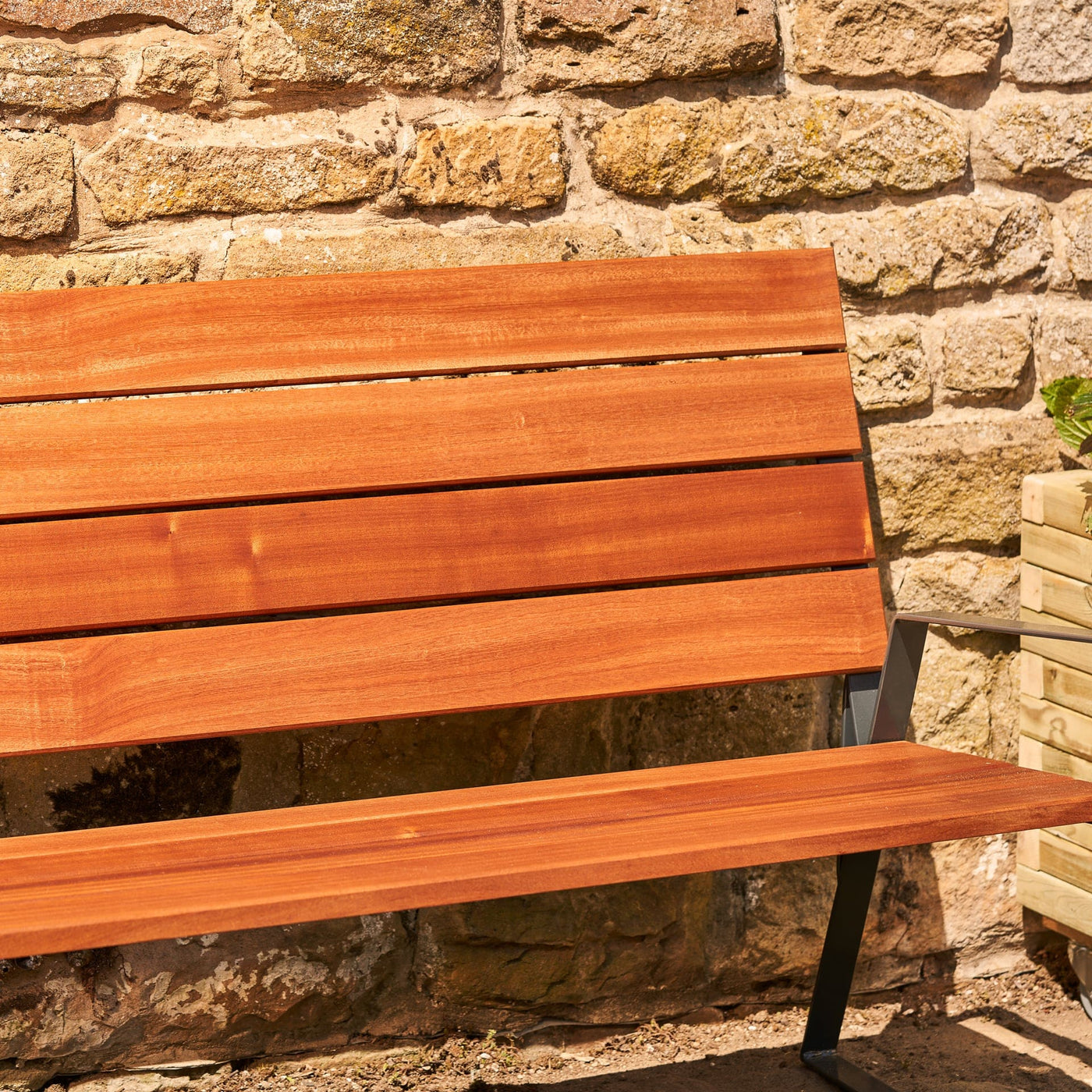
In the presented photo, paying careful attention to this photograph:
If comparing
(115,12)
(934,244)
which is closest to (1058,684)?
(934,244)

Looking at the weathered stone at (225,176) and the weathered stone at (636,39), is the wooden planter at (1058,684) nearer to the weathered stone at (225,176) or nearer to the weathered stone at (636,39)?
the weathered stone at (636,39)

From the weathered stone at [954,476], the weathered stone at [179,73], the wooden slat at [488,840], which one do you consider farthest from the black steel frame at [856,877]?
the weathered stone at [179,73]

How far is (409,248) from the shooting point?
5.82 ft

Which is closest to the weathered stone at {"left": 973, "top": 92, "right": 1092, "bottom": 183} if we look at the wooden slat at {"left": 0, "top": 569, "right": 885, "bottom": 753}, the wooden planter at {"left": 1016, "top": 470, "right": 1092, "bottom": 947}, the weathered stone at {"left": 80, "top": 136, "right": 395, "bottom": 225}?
the wooden planter at {"left": 1016, "top": 470, "right": 1092, "bottom": 947}

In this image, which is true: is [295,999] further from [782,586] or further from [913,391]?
[913,391]

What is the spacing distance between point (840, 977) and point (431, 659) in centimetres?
80

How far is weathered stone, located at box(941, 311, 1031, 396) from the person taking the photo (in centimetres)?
195

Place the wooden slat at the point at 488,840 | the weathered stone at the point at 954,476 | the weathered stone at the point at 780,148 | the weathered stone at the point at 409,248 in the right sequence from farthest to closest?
the weathered stone at the point at 954,476
the weathered stone at the point at 780,148
the weathered stone at the point at 409,248
the wooden slat at the point at 488,840

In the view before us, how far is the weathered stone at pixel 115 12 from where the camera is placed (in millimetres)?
1632

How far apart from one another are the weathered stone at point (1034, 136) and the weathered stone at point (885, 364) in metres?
0.32

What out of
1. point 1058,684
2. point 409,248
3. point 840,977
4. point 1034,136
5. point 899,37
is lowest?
point 840,977

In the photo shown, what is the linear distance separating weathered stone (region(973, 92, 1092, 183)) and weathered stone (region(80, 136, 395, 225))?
993 millimetres

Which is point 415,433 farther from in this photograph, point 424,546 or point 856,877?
point 856,877

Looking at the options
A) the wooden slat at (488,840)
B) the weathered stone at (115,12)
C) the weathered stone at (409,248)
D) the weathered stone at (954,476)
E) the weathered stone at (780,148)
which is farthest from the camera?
the weathered stone at (954,476)
